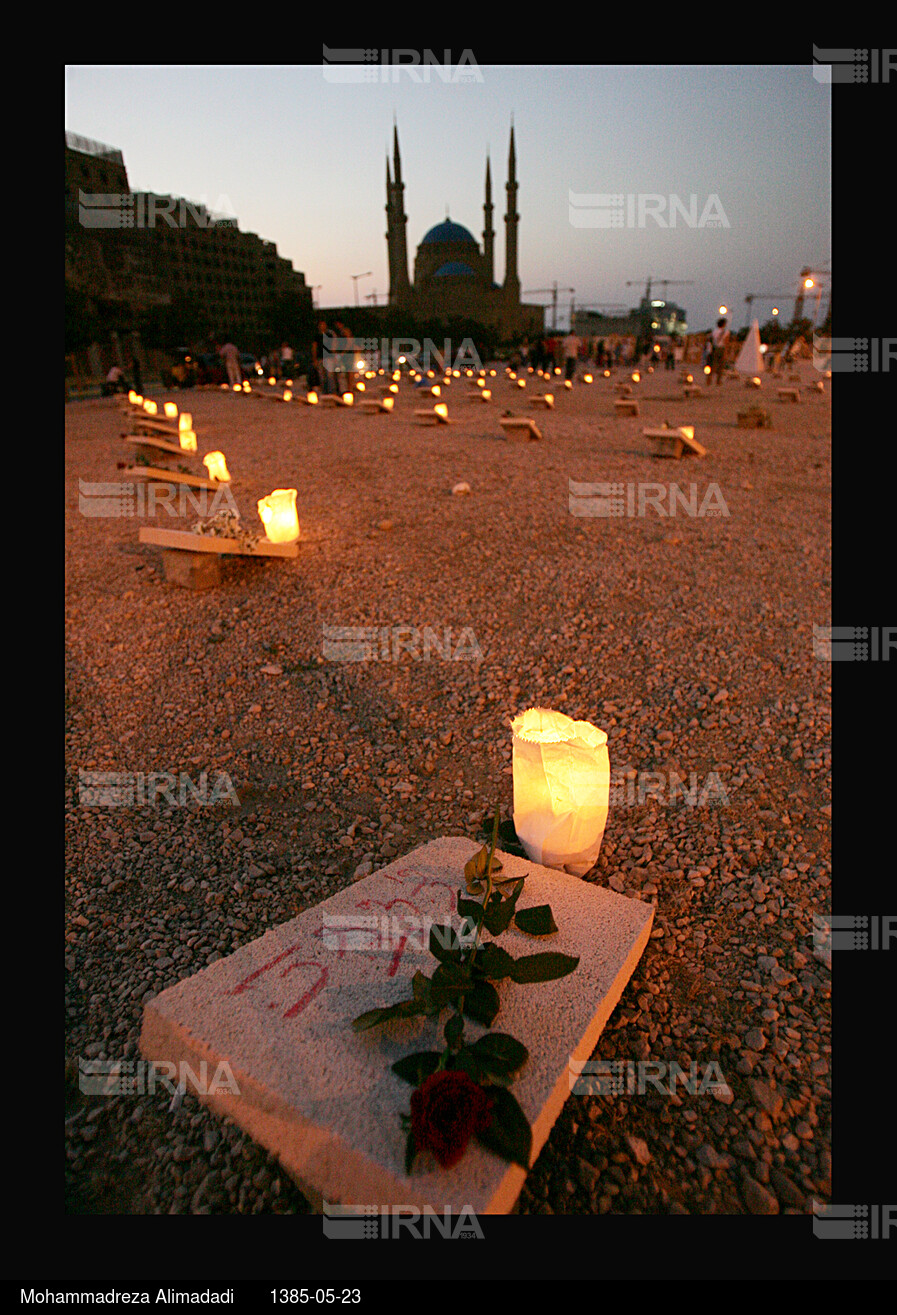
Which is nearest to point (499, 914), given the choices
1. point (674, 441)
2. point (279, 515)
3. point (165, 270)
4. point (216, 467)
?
point (279, 515)

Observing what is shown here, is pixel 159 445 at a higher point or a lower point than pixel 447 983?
higher

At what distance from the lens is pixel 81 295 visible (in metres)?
26.6

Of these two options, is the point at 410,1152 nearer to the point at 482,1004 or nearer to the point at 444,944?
the point at 482,1004

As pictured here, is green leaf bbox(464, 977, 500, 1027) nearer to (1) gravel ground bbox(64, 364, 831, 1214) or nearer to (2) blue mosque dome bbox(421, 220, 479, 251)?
(1) gravel ground bbox(64, 364, 831, 1214)

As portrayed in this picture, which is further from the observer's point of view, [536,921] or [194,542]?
[194,542]

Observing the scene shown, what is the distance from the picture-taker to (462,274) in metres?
61.6

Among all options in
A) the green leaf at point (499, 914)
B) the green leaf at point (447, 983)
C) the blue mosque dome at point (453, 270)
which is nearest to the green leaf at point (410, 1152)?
the green leaf at point (447, 983)

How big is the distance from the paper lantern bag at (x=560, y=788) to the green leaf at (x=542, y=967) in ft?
2.00

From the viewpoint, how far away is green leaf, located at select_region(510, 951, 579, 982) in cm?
211

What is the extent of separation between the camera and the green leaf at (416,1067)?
70.4 inches

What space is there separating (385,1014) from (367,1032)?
95 millimetres

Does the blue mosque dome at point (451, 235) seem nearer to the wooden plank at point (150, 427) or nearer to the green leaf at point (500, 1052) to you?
the wooden plank at point (150, 427)

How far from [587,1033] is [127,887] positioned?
2.05 metres

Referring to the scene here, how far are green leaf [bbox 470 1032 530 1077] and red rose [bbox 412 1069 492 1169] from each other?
156mm
